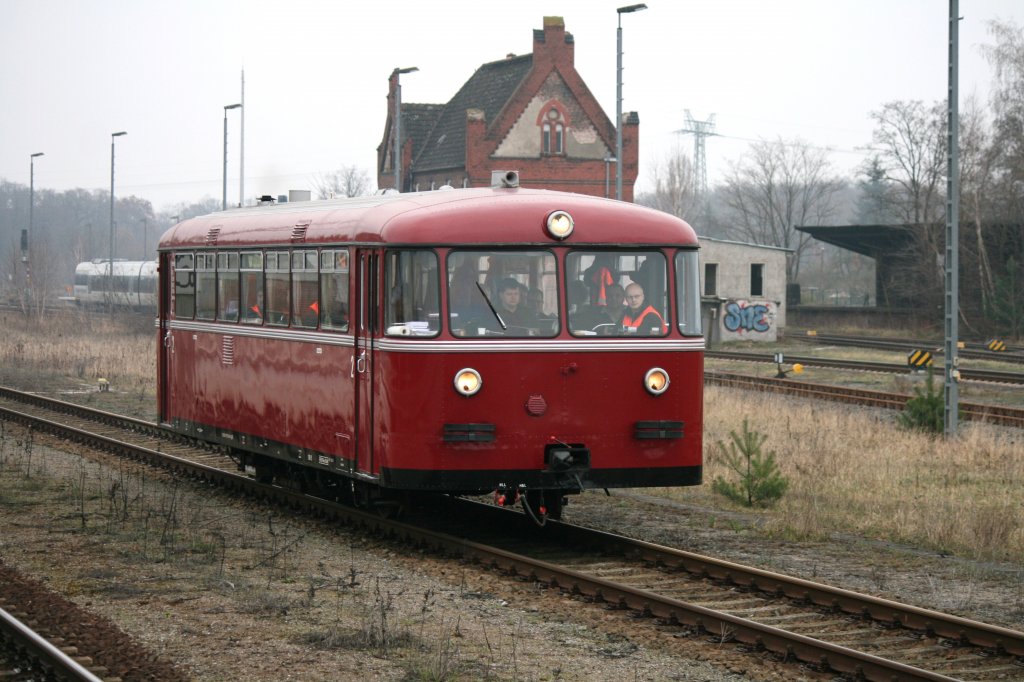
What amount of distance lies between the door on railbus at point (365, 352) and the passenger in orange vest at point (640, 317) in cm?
198

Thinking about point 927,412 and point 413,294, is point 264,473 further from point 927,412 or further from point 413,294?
point 927,412

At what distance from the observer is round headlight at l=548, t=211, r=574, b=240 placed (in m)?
10.9

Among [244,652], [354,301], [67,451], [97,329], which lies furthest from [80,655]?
[97,329]

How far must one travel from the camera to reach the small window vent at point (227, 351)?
14062 mm

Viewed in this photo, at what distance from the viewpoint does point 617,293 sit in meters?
11.0

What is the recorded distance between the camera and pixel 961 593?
984cm

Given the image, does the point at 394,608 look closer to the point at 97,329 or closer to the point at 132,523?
the point at 132,523

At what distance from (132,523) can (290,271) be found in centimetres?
268

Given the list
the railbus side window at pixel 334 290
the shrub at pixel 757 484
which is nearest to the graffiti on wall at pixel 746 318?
the shrub at pixel 757 484

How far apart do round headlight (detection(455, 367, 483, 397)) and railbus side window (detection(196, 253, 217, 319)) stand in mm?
4766

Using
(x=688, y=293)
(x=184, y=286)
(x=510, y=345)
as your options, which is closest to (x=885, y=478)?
(x=688, y=293)

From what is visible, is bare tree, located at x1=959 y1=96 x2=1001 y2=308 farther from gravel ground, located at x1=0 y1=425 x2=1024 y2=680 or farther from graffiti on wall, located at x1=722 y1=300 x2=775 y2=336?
gravel ground, located at x1=0 y1=425 x2=1024 y2=680

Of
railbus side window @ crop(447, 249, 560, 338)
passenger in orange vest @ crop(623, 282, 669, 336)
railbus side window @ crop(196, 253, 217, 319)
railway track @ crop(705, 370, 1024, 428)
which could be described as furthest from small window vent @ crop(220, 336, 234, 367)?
railway track @ crop(705, 370, 1024, 428)

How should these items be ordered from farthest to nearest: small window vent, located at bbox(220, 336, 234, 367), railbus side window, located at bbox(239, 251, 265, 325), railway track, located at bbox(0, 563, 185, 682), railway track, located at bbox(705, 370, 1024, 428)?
railway track, located at bbox(705, 370, 1024, 428), small window vent, located at bbox(220, 336, 234, 367), railbus side window, located at bbox(239, 251, 265, 325), railway track, located at bbox(0, 563, 185, 682)
